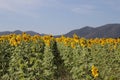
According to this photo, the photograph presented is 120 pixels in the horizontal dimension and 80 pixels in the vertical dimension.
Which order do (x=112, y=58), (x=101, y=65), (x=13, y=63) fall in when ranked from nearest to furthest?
(x=13, y=63) → (x=101, y=65) → (x=112, y=58)

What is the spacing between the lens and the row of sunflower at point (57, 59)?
1205cm

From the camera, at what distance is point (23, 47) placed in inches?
621

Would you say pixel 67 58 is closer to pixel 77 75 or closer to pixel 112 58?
pixel 112 58

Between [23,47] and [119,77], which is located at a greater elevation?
[23,47]

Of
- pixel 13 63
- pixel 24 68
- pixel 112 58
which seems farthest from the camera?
pixel 112 58

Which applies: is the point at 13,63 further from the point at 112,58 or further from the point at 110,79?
the point at 112,58

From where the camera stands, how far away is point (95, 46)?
21.7m

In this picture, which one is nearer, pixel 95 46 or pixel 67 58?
pixel 67 58

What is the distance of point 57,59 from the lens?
70.0 ft

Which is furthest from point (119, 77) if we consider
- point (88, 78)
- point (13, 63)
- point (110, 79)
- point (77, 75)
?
point (13, 63)

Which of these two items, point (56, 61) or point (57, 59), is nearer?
point (56, 61)

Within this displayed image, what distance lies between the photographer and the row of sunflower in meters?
12.0

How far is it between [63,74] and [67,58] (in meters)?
1.88

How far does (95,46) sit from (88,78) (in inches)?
392
